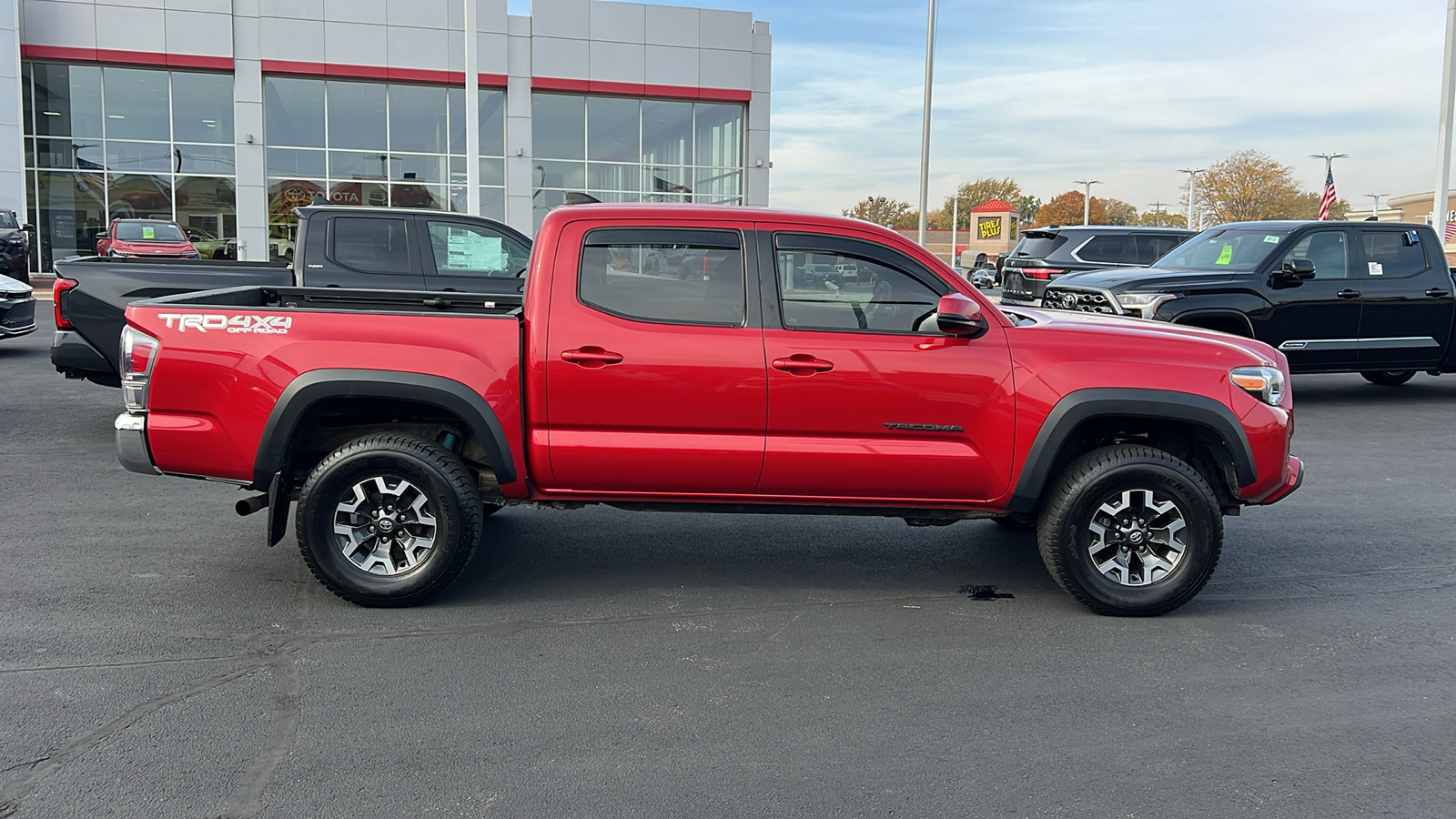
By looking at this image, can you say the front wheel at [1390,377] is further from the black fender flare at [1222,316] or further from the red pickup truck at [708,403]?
the red pickup truck at [708,403]

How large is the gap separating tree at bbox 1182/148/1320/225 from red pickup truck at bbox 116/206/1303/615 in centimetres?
6609

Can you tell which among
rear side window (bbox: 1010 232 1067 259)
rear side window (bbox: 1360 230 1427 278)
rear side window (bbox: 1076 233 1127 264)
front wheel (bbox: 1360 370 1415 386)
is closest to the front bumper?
rear side window (bbox: 1360 230 1427 278)

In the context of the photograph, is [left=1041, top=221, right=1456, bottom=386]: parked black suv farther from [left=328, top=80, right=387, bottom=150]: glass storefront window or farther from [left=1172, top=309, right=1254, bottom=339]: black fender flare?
[left=328, top=80, right=387, bottom=150]: glass storefront window

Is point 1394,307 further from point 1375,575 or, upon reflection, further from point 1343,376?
point 1375,575

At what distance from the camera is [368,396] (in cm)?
515

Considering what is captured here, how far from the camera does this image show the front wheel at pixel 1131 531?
5.26 m

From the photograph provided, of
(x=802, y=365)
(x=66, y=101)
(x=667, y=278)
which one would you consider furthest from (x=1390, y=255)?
(x=66, y=101)

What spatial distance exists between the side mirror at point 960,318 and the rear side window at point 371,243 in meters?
6.82

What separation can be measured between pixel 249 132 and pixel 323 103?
204 cm

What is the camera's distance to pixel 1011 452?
17.3 ft

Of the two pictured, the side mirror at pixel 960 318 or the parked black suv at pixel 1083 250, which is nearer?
the side mirror at pixel 960 318

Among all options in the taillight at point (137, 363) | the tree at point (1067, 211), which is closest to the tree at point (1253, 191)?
the tree at point (1067, 211)

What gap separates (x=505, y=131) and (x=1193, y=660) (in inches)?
1125

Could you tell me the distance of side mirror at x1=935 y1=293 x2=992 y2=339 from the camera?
5129 millimetres
